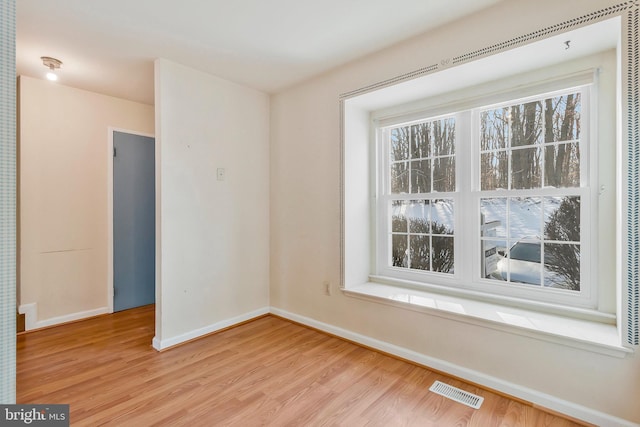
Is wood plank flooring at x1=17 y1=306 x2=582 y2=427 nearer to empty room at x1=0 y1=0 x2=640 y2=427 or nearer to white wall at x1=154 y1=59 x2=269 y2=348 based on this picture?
Result: empty room at x1=0 y1=0 x2=640 y2=427

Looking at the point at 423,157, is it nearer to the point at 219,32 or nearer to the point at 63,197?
the point at 219,32

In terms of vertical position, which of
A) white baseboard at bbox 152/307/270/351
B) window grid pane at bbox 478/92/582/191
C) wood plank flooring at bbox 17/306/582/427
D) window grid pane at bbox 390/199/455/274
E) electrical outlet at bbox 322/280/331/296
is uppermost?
window grid pane at bbox 478/92/582/191

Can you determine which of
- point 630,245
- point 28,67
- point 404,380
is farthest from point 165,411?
point 28,67

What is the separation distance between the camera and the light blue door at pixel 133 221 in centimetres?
365

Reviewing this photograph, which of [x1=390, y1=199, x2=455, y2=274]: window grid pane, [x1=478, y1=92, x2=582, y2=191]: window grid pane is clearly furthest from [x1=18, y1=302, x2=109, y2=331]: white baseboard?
[x1=478, y1=92, x2=582, y2=191]: window grid pane

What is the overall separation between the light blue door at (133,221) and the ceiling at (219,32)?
3.24ft

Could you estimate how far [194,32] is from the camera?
228cm

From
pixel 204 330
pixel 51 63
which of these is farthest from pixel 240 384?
pixel 51 63

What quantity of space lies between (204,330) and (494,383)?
8.09 ft

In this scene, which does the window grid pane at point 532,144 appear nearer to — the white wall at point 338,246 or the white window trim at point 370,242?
the white window trim at point 370,242

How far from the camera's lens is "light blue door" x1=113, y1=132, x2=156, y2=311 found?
365 centimetres

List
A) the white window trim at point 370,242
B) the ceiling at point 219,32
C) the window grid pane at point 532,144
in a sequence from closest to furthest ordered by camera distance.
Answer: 1. the white window trim at point 370,242
2. the ceiling at point 219,32
3. the window grid pane at point 532,144

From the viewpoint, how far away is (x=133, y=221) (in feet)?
12.4

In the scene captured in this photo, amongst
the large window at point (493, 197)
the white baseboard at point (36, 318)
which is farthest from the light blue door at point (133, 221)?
the large window at point (493, 197)
